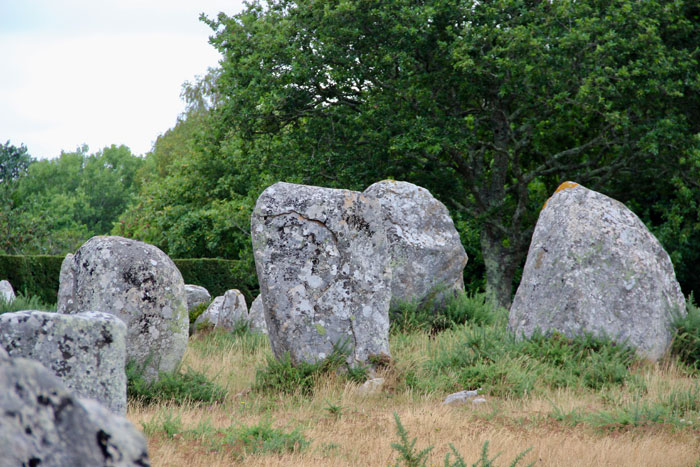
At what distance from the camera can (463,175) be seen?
62.4ft

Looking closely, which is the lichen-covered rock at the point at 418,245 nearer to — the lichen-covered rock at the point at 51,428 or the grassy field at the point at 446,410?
the grassy field at the point at 446,410

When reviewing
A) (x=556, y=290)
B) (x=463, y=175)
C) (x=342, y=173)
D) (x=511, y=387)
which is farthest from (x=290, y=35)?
(x=511, y=387)

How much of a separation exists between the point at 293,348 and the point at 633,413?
3.85 m

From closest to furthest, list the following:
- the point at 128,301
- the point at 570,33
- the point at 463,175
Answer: the point at 128,301, the point at 570,33, the point at 463,175

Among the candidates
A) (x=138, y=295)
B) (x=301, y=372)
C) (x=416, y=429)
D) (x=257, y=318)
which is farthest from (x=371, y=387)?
(x=257, y=318)

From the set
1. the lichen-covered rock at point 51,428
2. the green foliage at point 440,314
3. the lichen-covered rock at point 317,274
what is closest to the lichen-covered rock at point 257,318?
the green foliage at point 440,314

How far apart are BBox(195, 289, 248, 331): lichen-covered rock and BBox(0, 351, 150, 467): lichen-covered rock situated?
12.0 metres

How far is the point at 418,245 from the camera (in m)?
11.9

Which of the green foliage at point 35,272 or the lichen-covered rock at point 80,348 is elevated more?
the lichen-covered rock at point 80,348

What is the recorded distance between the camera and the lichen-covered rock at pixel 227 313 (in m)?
13.5

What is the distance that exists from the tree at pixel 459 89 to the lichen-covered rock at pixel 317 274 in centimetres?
778

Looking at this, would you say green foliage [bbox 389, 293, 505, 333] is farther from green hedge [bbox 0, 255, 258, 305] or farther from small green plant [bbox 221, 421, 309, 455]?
green hedge [bbox 0, 255, 258, 305]

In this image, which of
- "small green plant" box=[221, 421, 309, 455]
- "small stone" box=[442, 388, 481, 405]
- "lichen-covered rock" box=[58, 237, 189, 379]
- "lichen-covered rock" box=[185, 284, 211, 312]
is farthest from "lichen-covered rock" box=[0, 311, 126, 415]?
"lichen-covered rock" box=[185, 284, 211, 312]

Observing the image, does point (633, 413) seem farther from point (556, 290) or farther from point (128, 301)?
point (128, 301)
